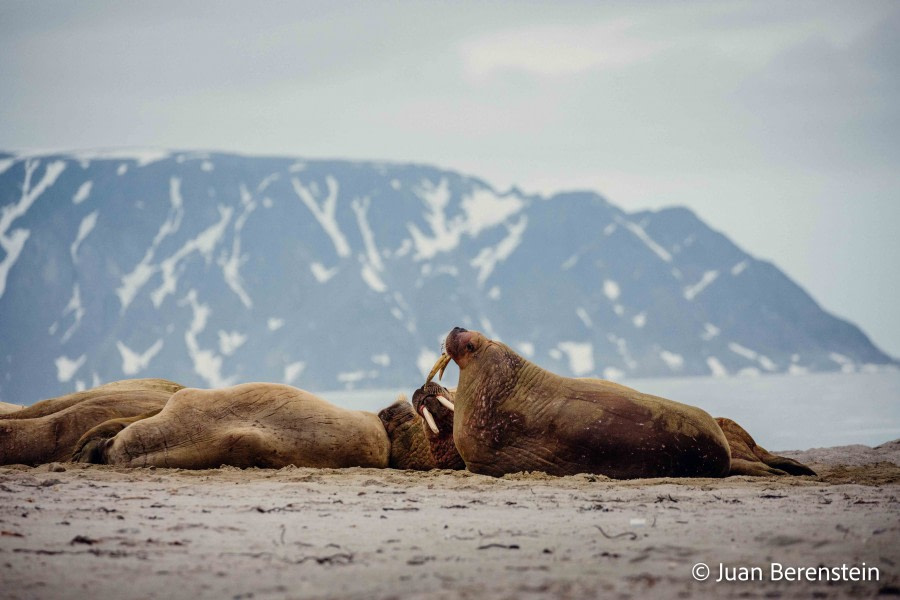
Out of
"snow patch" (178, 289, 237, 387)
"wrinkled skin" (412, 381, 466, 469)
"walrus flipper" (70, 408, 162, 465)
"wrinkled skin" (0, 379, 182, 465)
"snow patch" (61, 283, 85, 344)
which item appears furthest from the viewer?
"snow patch" (61, 283, 85, 344)

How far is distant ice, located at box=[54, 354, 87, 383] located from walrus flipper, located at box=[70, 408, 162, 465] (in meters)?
178

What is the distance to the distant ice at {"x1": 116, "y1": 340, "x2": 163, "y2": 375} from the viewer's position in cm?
18816

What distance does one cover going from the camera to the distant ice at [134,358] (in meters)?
188

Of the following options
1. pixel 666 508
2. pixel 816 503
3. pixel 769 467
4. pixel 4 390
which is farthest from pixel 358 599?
pixel 4 390

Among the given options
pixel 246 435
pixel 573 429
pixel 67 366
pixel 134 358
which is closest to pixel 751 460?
pixel 573 429

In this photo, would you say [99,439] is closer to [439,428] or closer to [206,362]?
[439,428]

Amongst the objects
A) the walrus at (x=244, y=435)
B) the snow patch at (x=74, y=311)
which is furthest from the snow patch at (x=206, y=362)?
the walrus at (x=244, y=435)

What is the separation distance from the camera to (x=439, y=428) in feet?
40.1

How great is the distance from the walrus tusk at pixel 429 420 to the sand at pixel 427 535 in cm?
175

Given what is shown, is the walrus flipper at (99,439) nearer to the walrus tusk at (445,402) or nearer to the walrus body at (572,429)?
the walrus tusk at (445,402)

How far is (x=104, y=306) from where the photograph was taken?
199 m

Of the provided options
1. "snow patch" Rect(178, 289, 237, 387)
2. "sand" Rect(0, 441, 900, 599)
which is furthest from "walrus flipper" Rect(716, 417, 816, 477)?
"snow patch" Rect(178, 289, 237, 387)

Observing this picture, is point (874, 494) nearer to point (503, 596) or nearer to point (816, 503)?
point (816, 503)

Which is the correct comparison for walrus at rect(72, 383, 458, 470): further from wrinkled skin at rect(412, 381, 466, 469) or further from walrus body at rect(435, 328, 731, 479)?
walrus body at rect(435, 328, 731, 479)
